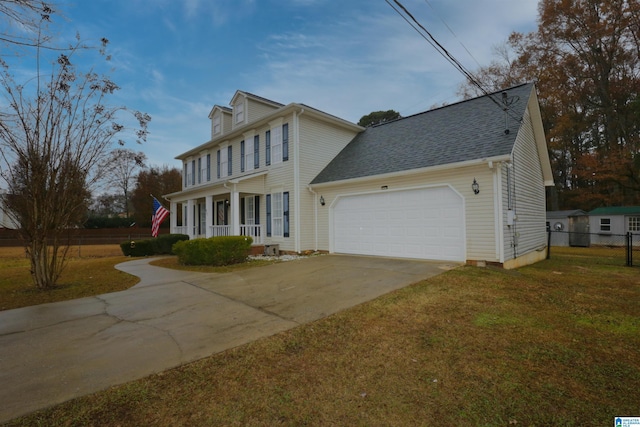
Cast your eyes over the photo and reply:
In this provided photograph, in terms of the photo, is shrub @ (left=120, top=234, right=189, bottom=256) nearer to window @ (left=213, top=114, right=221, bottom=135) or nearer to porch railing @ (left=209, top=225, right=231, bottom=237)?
porch railing @ (left=209, top=225, right=231, bottom=237)

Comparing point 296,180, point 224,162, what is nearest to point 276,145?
point 296,180

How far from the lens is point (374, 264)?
884cm

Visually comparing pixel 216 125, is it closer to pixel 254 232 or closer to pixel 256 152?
pixel 256 152

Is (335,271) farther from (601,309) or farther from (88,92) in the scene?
(88,92)

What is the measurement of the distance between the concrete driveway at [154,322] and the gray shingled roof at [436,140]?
367 centimetres

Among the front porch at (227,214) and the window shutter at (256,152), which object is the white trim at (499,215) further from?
the window shutter at (256,152)

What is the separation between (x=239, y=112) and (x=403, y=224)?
1125 centimetres

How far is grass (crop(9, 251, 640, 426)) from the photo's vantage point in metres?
2.34

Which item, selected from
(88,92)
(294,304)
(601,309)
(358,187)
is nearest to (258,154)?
(358,187)

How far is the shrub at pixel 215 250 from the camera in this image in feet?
32.5

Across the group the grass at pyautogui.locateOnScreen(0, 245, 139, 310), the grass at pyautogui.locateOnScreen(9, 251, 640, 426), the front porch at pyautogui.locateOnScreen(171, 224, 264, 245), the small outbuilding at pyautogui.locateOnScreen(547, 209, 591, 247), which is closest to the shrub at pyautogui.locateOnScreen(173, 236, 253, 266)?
the grass at pyautogui.locateOnScreen(0, 245, 139, 310)

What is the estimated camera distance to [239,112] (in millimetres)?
16234

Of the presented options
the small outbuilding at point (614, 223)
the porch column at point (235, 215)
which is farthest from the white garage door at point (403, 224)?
the small outbuilding at point (614, 223)

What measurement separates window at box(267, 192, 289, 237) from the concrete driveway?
491 centimetres
